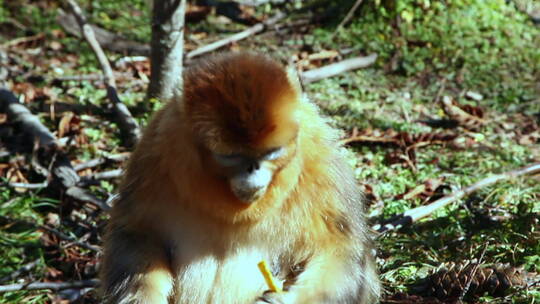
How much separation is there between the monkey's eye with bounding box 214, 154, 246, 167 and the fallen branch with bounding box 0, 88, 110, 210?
2350 millimetres

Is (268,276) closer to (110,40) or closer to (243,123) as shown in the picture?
(243,123)

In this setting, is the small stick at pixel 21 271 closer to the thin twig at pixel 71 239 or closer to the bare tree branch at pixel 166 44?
the thin twig at pixel 71 239

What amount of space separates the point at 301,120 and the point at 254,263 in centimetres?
89

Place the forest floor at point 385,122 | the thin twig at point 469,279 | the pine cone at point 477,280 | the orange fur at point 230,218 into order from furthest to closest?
the forest floor at point 385,122, the pine cone at point 477,280, the thin twig at point 469,279, the orange fur at point 230,218

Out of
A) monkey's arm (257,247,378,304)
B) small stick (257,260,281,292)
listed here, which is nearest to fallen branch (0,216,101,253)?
small stick (257,260,281,292)

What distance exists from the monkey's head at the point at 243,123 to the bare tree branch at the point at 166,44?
2.98 m

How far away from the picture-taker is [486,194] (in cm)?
561

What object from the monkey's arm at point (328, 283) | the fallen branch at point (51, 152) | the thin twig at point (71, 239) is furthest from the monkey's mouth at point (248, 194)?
the fallen branch at point (51, 152)

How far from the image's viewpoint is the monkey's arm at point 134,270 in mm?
3697

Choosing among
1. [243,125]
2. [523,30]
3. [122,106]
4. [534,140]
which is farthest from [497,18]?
[243,125]

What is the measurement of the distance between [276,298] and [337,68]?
14.8ft

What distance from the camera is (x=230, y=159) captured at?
332cm

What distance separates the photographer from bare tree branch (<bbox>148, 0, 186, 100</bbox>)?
6.36 m

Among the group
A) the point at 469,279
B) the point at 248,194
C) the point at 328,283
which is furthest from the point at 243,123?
the point at 469,279
